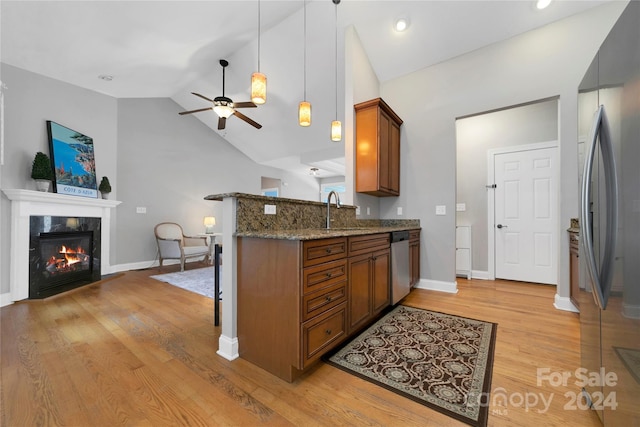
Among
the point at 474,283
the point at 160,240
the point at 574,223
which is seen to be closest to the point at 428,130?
the point at 574,223

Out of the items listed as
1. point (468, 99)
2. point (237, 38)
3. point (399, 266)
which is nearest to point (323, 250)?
point (399, 266)

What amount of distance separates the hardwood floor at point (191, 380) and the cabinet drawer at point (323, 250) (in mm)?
738

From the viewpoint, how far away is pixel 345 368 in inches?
64.4

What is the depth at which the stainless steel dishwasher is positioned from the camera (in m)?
2.63

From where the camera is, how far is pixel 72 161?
12.1 ft

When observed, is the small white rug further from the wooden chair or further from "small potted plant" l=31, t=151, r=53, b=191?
"small potted plant" l=31, t=151, r=53, b=191

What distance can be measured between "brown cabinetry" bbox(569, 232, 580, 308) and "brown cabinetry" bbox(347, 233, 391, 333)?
190cm

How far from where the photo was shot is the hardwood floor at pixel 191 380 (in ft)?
4.03

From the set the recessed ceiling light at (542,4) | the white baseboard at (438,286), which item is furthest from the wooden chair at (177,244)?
the recessed ceiling light at (542,4)

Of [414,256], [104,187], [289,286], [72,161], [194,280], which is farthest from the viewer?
[104,187]

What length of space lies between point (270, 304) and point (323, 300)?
1.14ft

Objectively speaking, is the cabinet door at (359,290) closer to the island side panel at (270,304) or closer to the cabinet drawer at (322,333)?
the cabinet drawer at (322,333)

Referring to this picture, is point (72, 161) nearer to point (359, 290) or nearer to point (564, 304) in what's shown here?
point (359, 290)

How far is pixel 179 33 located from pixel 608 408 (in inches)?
192
